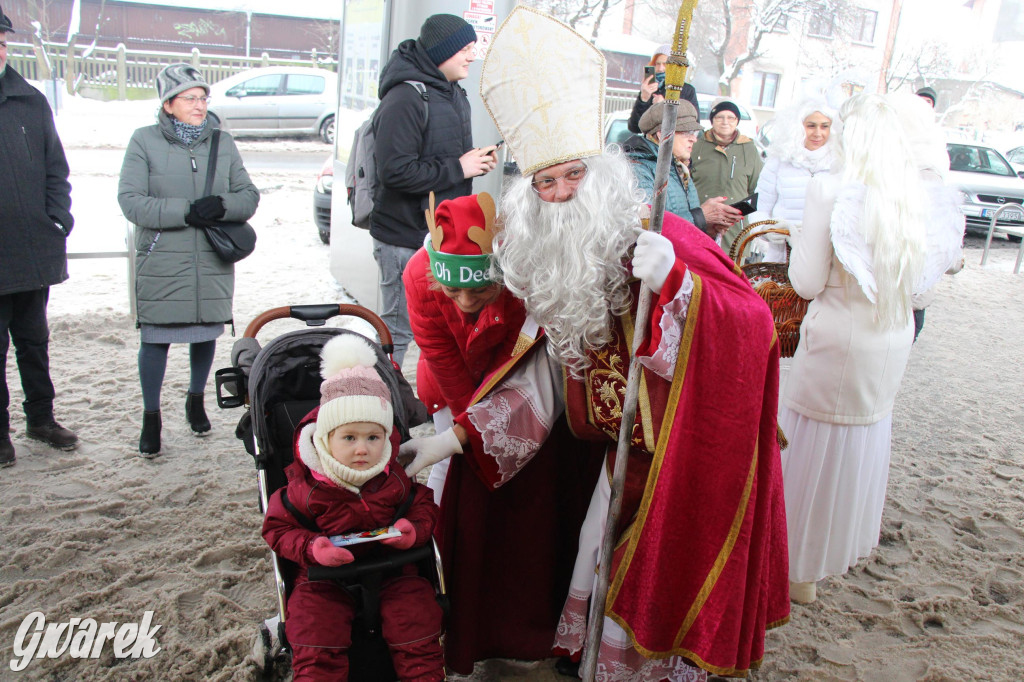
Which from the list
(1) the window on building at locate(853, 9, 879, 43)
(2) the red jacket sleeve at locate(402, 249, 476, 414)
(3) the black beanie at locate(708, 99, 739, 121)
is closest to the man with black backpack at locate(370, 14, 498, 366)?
(2) the red jacket sleeve at locate(402, 249, 476, 414)

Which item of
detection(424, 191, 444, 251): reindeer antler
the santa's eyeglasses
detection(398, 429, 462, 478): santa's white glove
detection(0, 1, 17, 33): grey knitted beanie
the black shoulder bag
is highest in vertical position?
detection(0, 1, 17, 33): grey knitted beanie

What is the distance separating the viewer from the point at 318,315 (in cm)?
305

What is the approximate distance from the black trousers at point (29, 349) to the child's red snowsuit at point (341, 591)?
2.38 meters

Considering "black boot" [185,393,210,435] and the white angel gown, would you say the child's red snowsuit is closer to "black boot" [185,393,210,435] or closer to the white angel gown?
the white angel gown

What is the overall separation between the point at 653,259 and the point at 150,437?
10.6 feet

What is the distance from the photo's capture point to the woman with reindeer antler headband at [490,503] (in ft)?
7.98

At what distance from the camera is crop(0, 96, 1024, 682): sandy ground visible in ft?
9.43

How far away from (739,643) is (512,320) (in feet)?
3.81

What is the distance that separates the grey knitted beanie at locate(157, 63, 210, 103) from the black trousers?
1202 mm

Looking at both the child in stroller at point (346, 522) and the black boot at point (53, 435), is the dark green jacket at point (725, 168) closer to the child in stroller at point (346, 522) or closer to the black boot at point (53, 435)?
the child in stroller at point (346, 522)

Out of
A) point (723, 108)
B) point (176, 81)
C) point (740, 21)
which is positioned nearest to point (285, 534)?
point (176, 81)

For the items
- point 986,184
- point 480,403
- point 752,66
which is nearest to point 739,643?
point 480,403

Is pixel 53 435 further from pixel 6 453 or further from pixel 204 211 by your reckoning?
pixel 204 211

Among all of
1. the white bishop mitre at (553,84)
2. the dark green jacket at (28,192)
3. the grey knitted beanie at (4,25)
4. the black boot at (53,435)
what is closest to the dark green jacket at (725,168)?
the white bishop mitre at (553,84)
